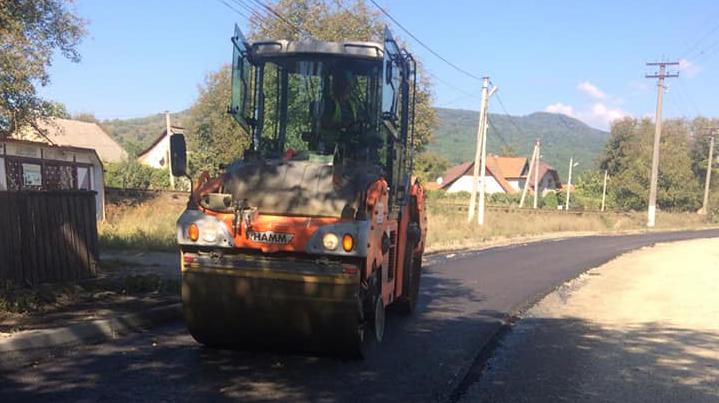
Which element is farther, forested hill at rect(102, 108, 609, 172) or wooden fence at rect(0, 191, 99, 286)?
forested hill at rect(102, 108, 609, 172)

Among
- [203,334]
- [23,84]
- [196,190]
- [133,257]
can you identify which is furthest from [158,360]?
[23,84]

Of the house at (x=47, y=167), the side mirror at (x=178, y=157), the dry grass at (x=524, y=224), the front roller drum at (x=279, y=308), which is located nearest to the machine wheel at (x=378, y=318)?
the front roller drum at (x=279, y=308)

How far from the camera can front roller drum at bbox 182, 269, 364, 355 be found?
18.0ft

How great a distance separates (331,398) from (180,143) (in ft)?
8.82

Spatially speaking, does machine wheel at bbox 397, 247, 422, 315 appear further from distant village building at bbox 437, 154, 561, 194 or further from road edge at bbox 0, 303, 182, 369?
distant village building at bbox 437, 154, 561, 194

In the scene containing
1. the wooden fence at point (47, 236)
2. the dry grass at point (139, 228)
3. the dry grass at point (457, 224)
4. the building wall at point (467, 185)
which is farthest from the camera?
the building wall at point (467, 185)

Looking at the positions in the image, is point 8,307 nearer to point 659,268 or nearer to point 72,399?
point 72,399

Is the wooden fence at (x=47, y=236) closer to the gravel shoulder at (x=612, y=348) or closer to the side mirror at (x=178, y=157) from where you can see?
the side mirror at (x=178, y=157)

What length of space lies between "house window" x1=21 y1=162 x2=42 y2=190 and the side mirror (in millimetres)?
15722

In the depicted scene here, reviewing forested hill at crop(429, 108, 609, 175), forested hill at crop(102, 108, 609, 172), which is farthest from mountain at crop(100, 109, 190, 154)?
forested hill at crop(429, 108, 609, 175)

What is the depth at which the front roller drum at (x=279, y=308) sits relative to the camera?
5.47 metres

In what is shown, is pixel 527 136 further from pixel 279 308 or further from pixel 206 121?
pixel 279 308

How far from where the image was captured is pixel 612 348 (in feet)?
25.5

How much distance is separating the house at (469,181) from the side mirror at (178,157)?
81.8m
